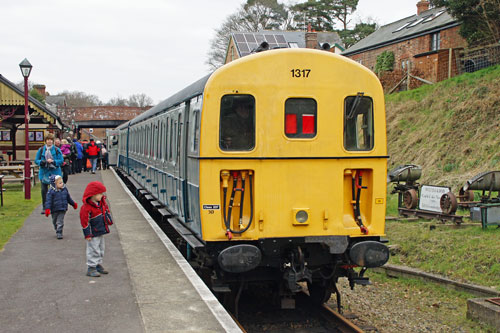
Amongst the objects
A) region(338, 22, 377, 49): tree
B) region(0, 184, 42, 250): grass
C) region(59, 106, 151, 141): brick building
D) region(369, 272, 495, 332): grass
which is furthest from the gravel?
region(338, 22, 377, 49): tree

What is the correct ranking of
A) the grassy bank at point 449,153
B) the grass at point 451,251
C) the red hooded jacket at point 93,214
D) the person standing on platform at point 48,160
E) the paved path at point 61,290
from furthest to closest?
1. the person standing on platform at point 48,160
2. the grassy bank at point 449,153
3. the grass at point 451,251
4. the red hooded jacket at point 93,214
5. the paved path at point 61,290

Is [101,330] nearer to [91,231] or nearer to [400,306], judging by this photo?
[91,231]

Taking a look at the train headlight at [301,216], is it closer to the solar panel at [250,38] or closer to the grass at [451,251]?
the grass at [451,251]

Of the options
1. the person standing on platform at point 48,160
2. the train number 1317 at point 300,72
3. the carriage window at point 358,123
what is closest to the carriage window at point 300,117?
the train number 1317 at point 300,72

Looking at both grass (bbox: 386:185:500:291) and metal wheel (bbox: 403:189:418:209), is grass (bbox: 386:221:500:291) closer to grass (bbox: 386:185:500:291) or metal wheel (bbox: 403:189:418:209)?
grass (bbox: 386:185:500:291)

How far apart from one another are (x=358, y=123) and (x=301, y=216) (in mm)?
1465

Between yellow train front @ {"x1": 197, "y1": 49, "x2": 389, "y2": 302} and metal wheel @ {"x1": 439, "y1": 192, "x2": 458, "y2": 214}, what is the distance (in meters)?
5.70

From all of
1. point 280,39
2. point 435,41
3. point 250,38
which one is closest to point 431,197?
point 435,41

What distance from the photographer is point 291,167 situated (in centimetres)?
685

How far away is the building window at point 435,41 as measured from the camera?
3266cm

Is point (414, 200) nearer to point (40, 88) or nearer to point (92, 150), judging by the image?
point (92, 150)

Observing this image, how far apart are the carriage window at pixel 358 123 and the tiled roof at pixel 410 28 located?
86.6 ft

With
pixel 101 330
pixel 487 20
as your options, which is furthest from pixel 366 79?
pixel 487 20

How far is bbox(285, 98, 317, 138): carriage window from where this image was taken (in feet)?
22.7
